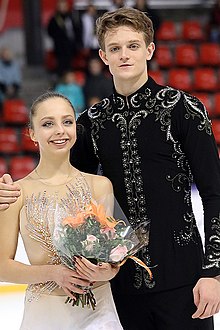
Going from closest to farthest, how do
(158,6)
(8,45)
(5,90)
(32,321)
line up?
1. (32,321)
2. (5,90)
3. (8,45)
4. (158,6)

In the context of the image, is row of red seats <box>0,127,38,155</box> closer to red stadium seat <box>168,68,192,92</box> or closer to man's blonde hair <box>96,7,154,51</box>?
red stadium seat <box>168,68,192,92</box>

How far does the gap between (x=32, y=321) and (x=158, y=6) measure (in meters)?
10.8

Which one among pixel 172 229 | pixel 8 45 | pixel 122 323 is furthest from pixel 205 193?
pixel 8 45

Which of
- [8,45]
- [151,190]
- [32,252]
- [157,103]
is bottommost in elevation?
[32,252]

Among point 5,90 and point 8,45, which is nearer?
point 5,90

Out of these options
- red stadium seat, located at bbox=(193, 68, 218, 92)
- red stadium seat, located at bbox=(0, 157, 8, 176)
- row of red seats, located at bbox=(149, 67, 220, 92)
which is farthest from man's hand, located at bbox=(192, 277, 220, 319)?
red stadium seat, located at bbox=(193, 68, 218, 92)

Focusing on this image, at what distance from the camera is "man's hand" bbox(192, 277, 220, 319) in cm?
237

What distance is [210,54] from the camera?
11.5 m

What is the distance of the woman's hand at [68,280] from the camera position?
7.49 feet

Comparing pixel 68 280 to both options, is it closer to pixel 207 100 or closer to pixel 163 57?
pixel 207 100

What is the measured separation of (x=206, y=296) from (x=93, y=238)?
42 centimetres

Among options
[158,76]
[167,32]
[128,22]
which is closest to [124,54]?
[128,22]

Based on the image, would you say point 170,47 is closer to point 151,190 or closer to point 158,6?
point 158,6

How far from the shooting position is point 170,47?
1206cm
